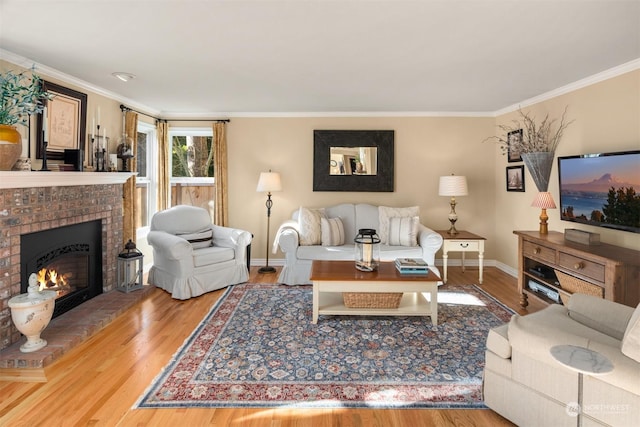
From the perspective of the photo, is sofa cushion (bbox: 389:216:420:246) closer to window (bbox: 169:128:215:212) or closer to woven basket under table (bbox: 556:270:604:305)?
woven basket under table (bbox: 556:270:604:305)

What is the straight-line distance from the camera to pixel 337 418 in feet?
6.41

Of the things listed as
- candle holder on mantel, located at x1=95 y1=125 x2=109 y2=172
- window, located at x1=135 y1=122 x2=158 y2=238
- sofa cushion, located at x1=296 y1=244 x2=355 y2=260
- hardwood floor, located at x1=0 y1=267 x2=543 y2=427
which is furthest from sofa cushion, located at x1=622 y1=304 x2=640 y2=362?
window, located at x1=135 y1=122 x2=158 y2=238

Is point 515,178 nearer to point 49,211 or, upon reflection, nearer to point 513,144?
point 513,144

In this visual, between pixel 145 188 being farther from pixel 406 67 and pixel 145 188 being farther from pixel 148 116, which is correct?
pixel 406 67

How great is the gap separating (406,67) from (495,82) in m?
1.15

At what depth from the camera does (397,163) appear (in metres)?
5.34

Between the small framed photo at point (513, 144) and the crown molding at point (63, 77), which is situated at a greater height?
the crown molding at point (63, 77)

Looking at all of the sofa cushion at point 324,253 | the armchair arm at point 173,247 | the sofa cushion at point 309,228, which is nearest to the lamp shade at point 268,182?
the sofa cushion at point 309,228

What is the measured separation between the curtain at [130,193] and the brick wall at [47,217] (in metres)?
0.19

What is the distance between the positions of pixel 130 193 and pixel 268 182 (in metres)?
1.75

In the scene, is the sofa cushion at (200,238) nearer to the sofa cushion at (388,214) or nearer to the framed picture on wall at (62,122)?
the framed picture on wall at (62,122)

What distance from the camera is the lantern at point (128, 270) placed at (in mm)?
3916

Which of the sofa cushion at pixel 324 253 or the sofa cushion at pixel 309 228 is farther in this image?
the sofa cushion at pixel 309 228

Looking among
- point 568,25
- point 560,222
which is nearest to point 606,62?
point 568,25
